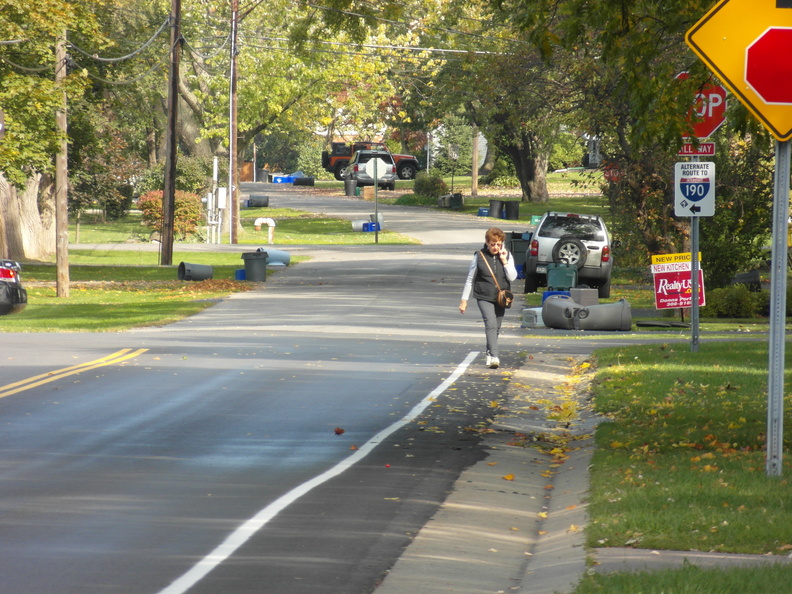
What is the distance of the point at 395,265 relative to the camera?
35.5 meters

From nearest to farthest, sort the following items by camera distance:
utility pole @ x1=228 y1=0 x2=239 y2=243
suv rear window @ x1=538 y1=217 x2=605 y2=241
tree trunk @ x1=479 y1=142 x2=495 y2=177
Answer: suv rear window @ x1=538 y1=217 x2=605 y2=241 < utility pole @ x1=228 y1=0 x2=239 y2=243 < tree trunk @ x1=479 y1=142 x2=495 y2=177

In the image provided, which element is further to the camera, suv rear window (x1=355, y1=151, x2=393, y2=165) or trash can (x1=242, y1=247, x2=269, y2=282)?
suv rear window (x1=355, y1=151, x2=393, y2=165)

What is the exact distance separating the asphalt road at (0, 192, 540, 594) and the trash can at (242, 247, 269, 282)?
10.5 m

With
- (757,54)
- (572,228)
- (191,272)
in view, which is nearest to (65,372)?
(757,54)

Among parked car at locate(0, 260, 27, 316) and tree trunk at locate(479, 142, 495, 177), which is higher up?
tree trunk at locate(479, 142, 495, 177)

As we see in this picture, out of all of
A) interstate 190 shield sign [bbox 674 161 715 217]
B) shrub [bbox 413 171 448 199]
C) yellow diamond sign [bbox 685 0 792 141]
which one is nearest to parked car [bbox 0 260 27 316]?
interstate 190 shield sign [bbox 674 161 715 217]

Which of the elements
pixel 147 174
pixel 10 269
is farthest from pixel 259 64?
pixel 10 269

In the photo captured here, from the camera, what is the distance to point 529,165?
204ft

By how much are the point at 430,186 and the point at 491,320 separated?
52822 mm

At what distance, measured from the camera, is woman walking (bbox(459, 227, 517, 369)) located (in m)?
16.1

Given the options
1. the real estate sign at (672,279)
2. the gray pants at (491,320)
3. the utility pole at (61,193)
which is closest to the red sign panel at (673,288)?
the real estate sign at (672,279)

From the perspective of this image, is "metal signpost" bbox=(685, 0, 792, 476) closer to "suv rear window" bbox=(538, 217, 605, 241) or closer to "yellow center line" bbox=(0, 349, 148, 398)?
"yellow center line" bbox=(0, 349, 148, 398)

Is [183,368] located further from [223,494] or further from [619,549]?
[619,549]

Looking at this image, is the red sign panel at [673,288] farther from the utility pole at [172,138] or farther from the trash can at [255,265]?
the utility pole at [172,138]
